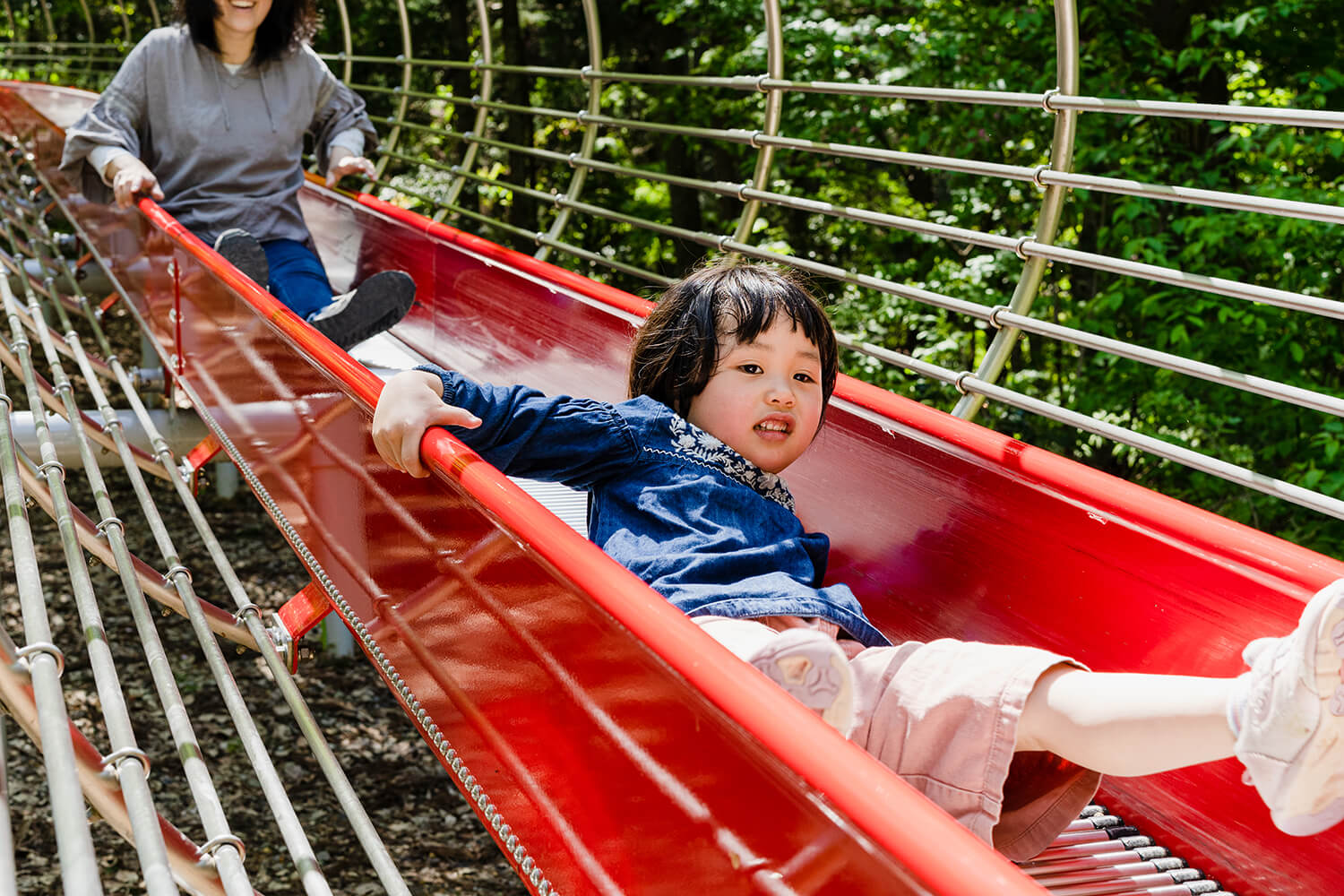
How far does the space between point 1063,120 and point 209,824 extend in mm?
2195

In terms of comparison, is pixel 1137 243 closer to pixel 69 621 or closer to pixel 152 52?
pixel 152 52

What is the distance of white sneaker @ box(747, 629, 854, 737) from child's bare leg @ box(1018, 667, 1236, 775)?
25 cm

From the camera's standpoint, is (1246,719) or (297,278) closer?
(1246,719)

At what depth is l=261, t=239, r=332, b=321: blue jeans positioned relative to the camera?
3797 mm

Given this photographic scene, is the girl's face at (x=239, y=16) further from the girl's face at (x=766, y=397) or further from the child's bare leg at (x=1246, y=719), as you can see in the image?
the child's bare leg at (x=1246, y=719)

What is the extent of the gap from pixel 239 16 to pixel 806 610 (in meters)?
3.24

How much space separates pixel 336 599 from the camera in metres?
2.30

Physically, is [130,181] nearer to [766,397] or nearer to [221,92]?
[221,92]

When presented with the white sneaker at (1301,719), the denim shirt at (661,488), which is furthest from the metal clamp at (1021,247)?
the white sneaker at (1301,719)

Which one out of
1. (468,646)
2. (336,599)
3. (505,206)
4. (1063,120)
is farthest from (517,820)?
(505,206)

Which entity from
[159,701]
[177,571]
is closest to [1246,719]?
[177,571]

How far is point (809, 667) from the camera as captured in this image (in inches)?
49.7

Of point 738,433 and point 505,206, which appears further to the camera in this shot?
point 505,206

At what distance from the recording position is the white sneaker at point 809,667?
4.12ft
